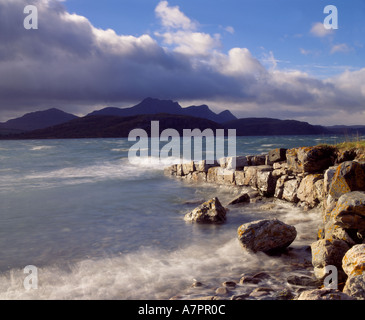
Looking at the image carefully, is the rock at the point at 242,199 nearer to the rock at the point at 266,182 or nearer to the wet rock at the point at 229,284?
the rock at the point at 266,182

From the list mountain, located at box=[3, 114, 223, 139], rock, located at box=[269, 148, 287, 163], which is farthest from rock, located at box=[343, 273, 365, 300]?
mountain, located at box=[3, 114, 223, 139]

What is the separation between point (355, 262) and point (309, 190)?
5496 mm

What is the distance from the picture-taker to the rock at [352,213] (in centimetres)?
521

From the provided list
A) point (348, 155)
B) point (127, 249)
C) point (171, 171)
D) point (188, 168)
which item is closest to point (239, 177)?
point (188, 168)

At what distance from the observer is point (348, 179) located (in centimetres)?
653

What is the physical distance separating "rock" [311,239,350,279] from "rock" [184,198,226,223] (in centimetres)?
361

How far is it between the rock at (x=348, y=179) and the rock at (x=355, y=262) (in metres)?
2.52

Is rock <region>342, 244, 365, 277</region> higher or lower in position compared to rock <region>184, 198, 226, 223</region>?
higher

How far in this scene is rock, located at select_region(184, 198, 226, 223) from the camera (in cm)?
837
